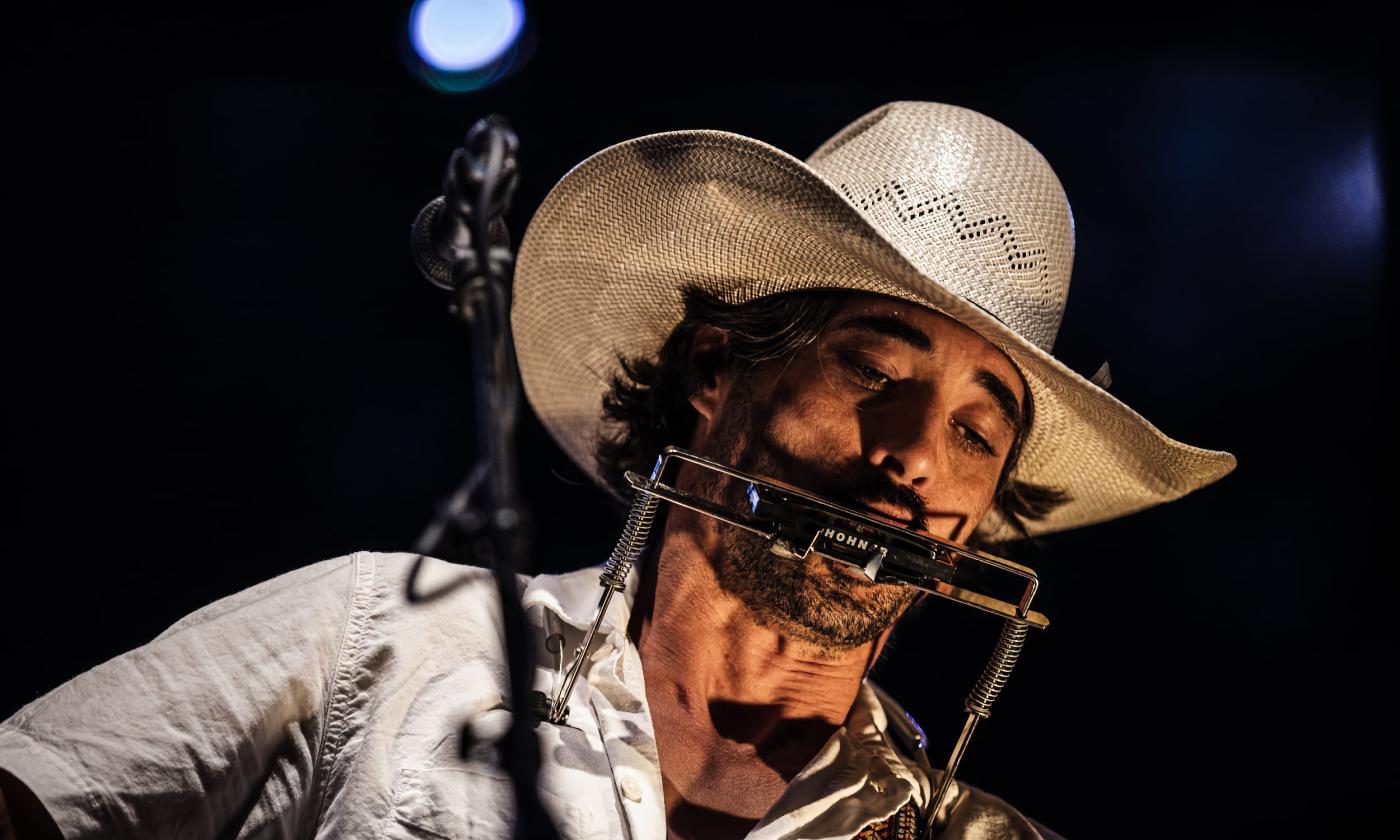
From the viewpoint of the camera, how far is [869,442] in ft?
6.85

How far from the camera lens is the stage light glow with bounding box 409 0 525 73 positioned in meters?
2.14

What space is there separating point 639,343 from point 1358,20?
1.77 m

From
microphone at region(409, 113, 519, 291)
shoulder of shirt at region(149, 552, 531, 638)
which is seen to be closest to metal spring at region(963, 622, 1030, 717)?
shoulder of shirt at region(149, 552, 531, 638)

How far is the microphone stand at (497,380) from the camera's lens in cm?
96

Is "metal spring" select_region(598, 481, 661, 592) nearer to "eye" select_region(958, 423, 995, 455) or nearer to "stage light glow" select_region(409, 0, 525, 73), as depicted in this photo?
"eye" select_region(958, 423, 995, 455)

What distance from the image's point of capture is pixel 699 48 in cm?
252

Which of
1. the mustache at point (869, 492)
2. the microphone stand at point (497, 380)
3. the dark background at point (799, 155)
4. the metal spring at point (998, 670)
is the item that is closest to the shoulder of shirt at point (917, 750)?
the metal spring at point (998, 670)

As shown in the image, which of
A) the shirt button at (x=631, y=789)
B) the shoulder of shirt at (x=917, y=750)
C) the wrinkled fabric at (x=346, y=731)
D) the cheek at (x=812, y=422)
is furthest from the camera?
the shoulder of shirt at (x=917, y=750)

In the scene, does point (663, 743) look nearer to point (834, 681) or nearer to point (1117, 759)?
point (834, 681)

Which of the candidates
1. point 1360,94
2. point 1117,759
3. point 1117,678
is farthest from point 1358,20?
point 1117,759

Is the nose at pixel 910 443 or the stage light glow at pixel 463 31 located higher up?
the stage light glow at pixel 463 31

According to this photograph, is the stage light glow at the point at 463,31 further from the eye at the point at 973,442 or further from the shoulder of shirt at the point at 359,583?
the eye at the point at 973,442

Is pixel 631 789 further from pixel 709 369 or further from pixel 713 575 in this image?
pixel 709 369

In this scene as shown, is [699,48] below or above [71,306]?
above
